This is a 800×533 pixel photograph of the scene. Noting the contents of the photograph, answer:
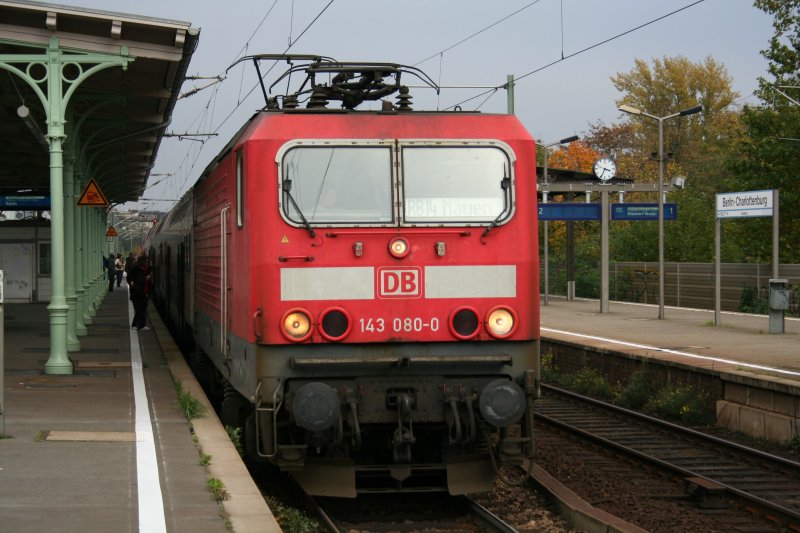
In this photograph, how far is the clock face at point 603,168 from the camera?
1112 inches

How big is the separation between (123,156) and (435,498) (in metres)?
21.0

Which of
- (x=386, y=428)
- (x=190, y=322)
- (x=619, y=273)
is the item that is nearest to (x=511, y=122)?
(x=386, y=428)

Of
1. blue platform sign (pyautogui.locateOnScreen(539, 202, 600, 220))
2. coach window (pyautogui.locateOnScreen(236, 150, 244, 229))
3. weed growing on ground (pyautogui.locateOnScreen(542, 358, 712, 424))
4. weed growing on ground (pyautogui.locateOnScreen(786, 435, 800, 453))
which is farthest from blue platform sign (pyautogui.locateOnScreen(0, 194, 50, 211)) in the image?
weed growing on ground (pyautogui.locateOnScreen(786, 435, 800, 453))

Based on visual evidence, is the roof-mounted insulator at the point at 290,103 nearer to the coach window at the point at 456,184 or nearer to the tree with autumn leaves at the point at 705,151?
the coach window at the point at 456,184

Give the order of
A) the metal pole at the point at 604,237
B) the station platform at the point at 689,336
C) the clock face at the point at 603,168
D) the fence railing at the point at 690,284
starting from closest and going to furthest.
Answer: the station platform at the point at 689,336 → the metal pole at the point at 604,237 → the clock face at the point at 603,168 → the fence railing at the point at 690,284

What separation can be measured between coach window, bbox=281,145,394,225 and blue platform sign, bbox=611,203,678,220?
61.3 feet

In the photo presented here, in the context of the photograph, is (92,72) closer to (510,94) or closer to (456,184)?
(456,184)

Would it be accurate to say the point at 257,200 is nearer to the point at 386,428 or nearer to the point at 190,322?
the point at 386,428

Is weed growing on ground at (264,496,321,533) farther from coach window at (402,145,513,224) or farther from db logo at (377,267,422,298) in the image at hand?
coach window at (402,145,513,224)

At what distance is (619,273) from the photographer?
37.1m

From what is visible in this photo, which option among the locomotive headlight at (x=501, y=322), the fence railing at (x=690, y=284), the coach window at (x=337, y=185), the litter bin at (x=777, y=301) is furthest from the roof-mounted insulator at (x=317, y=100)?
the fence railing at (x=690, y=284)

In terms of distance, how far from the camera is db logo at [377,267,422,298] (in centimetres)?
818

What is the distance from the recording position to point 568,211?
2736 centimetres

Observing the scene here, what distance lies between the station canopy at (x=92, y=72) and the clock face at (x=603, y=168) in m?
11.1
